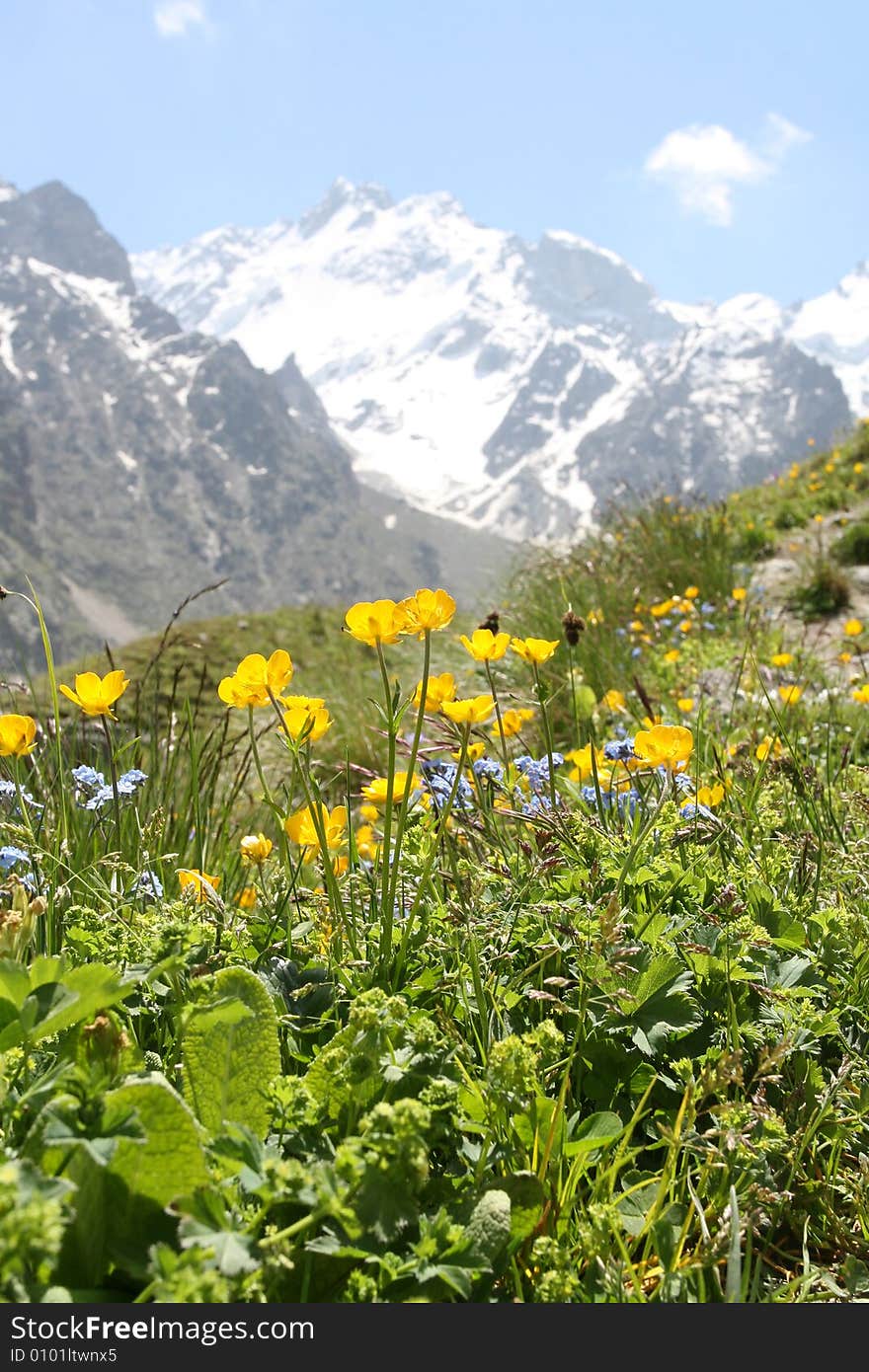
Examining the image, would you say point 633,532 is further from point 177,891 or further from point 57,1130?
point 57,1130

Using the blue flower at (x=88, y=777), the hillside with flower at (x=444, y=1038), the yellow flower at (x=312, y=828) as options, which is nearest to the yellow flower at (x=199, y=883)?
the hillside with flower at (x=444, y=1038)

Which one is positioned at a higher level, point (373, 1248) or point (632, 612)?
point (632, 612)

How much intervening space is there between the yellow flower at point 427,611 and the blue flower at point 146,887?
73 centimetres

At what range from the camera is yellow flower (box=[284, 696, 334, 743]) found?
1556mm

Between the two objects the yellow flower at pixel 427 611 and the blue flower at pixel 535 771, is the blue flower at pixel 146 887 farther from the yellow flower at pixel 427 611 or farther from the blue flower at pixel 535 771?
the blue flower at pixel 535 771

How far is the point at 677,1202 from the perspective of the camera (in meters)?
1.33

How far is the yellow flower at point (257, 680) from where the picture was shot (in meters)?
1.58

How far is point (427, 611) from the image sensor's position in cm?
157

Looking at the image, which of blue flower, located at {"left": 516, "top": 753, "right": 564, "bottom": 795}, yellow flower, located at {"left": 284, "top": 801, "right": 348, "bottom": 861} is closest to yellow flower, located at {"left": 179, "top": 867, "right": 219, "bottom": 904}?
yellow flower, located at {"left": 284, "top": 801, "right": 348, "bottom": 861}

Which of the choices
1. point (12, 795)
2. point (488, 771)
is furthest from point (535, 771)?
point (12, 795)

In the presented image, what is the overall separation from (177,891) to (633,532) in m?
6.12

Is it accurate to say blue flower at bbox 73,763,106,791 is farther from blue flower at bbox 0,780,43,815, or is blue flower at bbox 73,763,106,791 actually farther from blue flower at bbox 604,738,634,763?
blue flower at bbox 604,738,634,763

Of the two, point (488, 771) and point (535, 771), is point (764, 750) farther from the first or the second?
point (488, 771)

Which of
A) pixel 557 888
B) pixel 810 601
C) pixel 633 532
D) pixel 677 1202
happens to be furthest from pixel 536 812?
pixel 633 532
